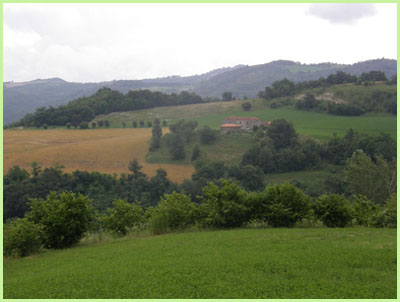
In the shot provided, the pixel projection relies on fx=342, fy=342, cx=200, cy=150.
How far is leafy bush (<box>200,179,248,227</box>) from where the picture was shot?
14.9 meters

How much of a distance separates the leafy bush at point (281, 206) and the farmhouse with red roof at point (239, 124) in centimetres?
6108

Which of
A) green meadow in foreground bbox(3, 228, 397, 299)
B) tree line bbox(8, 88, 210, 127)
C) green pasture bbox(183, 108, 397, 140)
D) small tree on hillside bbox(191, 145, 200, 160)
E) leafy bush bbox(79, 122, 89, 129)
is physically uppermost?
tree line bbox(8, 88, 210, 127)

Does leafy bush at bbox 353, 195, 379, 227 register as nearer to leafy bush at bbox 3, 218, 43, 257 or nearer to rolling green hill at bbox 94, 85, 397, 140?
leafy bush at bbox 3, 218, 43, 257

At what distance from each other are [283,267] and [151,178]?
153 ft

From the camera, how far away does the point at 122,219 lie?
15328 mm

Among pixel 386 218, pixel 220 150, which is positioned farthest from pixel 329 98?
pixel 386 218

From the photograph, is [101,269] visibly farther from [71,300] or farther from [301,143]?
[301,143]

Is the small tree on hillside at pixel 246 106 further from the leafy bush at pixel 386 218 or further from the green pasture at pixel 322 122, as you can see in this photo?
the leafy bush at pixel 386 218

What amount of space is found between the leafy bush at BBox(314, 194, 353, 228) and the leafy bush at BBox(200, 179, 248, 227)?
326 centimetres

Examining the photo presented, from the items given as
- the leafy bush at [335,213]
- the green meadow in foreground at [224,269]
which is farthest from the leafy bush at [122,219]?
the leafy bush at [335,213]

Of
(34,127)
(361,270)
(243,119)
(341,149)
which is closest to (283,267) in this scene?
(361,270)

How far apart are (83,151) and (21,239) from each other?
184 feet

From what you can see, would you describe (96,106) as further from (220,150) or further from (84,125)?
(220,150)

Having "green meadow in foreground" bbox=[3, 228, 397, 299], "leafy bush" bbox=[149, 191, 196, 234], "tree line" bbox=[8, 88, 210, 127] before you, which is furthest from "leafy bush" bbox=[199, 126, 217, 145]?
"green meadow in foreground" bbox=[3, 228, 397, 299]
